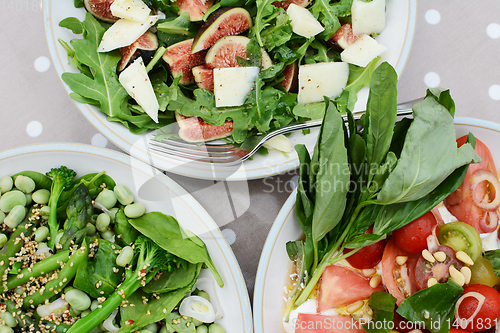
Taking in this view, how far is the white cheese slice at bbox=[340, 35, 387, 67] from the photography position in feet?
4.58

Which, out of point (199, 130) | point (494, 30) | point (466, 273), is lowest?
point (466, 273)

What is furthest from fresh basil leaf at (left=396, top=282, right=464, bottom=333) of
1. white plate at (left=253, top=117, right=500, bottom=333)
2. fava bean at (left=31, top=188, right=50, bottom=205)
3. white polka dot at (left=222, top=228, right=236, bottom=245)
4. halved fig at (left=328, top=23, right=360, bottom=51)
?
fava bean at (left=31, top=188, right=50, bottom=205)

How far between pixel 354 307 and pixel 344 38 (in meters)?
1.04

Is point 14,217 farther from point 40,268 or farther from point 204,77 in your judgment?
point 204,77

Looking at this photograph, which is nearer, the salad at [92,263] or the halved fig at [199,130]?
the salad at [92,263]

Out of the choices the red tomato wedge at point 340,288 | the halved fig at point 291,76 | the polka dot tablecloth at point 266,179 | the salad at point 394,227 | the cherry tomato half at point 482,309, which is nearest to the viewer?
the salad at point 394,227

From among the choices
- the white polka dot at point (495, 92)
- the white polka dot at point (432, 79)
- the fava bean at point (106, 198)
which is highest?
the white polka dot at point (432, 79)

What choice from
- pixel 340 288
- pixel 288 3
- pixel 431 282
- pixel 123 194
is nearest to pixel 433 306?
pixel 431 282

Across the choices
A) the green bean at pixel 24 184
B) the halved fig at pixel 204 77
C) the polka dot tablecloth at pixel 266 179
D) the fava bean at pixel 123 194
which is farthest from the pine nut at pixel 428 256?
the green bean at pixel 24 184

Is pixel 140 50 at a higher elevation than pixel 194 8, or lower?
lower

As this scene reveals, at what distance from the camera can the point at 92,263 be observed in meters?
1.31

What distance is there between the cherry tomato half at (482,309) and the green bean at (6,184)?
167cm

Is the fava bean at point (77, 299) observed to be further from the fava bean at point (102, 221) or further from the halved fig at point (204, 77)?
the halved fig at point (204, 77)

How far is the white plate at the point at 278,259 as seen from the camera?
1264 mm
